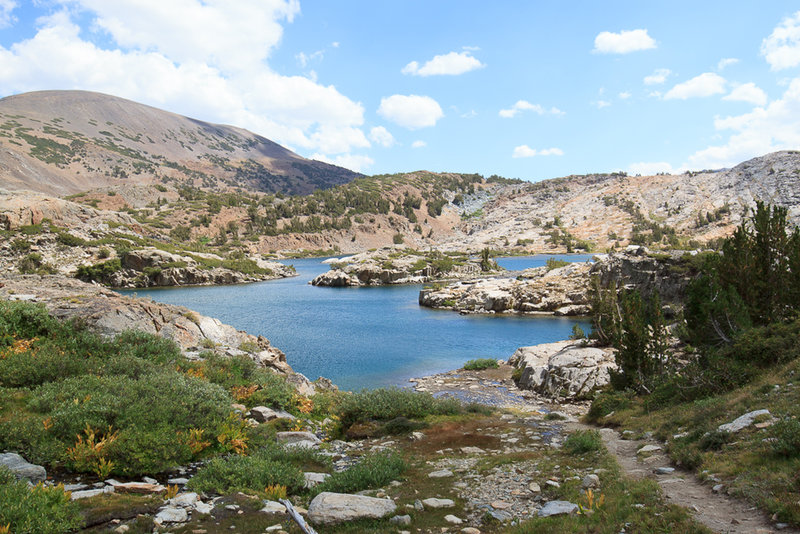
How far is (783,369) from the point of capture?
12281 mm

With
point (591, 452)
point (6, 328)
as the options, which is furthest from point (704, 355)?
point (6, 328)

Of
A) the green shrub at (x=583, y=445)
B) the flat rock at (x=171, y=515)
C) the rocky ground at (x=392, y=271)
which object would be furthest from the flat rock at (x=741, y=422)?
the rocky ground at (x=392, y=271)

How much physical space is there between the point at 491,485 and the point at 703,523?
3.84 metres

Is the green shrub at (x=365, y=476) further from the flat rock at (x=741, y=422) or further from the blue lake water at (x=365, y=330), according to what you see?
the blue lake water at (x=365, y=330)

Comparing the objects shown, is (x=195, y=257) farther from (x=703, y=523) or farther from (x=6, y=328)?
(x=703, y=523)

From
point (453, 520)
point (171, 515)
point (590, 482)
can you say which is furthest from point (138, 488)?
point (590, 482)

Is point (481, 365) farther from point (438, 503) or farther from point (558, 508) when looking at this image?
point (558, 508)

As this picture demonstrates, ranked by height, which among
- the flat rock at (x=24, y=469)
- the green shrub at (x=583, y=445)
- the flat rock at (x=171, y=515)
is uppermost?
the flat rock at (x=24, y=469)

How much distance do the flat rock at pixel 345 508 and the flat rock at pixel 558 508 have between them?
2.55 m

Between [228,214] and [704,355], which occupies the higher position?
[228,214]

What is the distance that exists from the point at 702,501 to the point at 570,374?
18322 millimetres

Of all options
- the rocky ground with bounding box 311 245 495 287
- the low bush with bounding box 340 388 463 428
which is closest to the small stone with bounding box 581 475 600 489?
the low bush with bounding box 340 388 463 428

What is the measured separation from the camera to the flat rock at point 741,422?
892cm

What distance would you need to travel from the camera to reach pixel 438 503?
7.72 m
